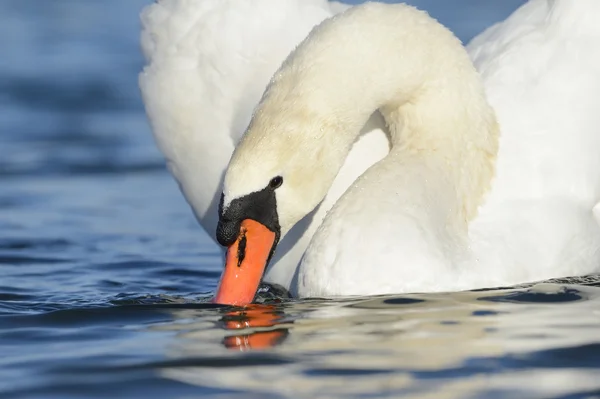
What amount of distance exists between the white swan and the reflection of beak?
197cm

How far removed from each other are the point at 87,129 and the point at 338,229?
7465mm

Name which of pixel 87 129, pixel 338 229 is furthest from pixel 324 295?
pixel 87 129

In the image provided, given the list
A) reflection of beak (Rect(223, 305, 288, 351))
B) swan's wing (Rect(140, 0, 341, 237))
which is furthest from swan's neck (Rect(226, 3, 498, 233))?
swan's wing (Rect(140, 0, 341, 237))

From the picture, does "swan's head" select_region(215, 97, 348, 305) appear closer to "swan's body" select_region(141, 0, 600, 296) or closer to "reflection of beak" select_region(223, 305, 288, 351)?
"swan's body" select_region(141, 0, 600, 296)

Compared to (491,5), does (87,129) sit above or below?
below

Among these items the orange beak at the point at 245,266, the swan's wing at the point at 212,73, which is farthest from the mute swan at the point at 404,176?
the swan's wing at the point at 212,73

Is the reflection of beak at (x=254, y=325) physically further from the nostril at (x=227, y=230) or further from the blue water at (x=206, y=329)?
the nostril at (x=227, y=230)

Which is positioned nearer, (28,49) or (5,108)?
(5,108)

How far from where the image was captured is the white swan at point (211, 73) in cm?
882

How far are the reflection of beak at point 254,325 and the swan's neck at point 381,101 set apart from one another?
2.10ft

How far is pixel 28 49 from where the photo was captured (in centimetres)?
1755

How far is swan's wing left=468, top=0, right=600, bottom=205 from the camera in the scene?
7.86m

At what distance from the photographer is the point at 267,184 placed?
22.3 ft

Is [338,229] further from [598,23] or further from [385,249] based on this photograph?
[598,23]
